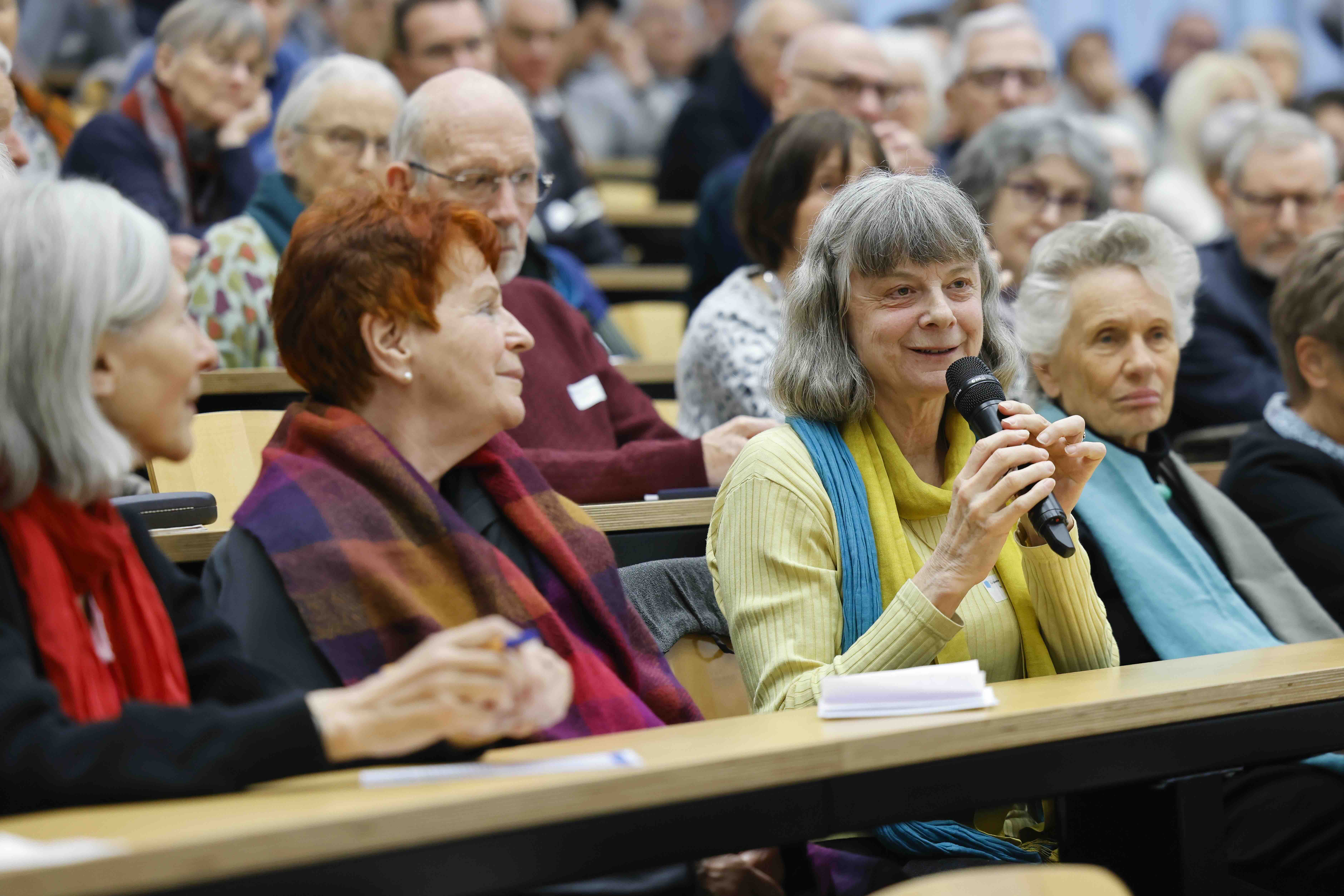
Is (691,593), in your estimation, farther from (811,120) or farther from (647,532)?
(811,120)

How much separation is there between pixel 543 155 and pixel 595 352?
6.04 ft

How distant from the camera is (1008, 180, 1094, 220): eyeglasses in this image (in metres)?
3.58

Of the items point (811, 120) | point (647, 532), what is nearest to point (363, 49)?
point (811, 120)

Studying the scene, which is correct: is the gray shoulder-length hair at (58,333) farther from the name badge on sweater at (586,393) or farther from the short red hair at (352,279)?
the name badge on sweater at (586,393)

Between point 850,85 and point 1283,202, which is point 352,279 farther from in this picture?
point 1283,202

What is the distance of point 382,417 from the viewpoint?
184 centimetres

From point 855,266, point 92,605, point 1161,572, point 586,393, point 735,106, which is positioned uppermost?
point 855,266

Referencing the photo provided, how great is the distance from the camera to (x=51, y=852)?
1.09m

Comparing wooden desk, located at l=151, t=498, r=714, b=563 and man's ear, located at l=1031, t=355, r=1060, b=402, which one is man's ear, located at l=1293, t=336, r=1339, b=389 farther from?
wooden desk, located at l=151, t=498, r=714, b=563

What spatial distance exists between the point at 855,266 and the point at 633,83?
5.43 m

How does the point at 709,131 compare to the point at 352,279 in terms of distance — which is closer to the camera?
the point at 352,279

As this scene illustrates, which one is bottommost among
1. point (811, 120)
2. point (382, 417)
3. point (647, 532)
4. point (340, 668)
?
point (647, 532)

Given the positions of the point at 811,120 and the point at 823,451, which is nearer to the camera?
the point at 823,451

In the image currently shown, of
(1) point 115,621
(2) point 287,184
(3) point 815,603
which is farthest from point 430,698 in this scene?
(2) point 287,184
